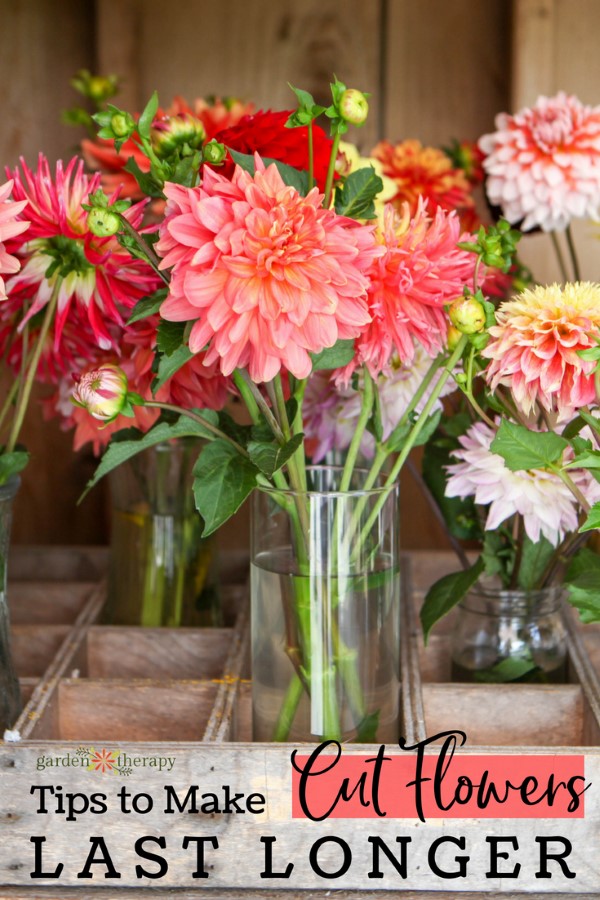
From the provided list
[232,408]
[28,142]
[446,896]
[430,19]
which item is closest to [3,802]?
[446,896]

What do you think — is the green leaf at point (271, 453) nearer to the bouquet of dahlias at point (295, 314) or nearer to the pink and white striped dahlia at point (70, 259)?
the bouquet of dahlias at point (295, 314)

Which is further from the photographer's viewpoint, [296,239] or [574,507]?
[574,507]

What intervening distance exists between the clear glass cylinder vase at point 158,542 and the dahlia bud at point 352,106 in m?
0.35

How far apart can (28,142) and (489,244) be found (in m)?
0.77

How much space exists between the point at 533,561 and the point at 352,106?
0.34m

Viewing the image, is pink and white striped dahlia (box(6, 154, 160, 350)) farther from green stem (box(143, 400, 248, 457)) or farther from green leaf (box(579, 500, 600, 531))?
green leaf (box(579, 500, 600, 531))

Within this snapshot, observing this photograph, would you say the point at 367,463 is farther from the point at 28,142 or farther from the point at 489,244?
the point at 28,142

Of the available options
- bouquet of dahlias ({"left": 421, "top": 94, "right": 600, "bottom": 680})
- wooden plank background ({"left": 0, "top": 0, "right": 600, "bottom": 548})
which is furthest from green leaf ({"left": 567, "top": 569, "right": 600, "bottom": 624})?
wooden plank background ({"left": 0, "top": 0, "right": 600, "bottom": 548})

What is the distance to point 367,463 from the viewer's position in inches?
34.0

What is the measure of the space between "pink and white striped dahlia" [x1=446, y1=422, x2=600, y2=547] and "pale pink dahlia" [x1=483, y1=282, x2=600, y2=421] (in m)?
0.11

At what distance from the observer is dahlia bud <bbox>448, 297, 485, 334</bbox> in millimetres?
571

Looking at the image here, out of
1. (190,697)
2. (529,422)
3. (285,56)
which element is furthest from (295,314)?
(285,56)

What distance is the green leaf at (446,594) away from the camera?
721 mm

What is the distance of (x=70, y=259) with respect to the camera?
2.18 ft
